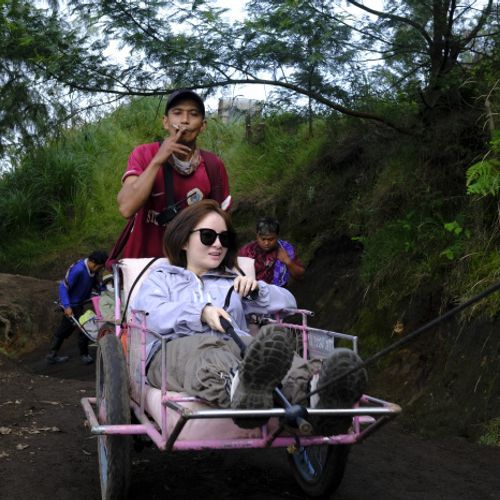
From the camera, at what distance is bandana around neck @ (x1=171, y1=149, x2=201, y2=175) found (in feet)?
15.9

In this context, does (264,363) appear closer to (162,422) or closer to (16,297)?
(162,422)

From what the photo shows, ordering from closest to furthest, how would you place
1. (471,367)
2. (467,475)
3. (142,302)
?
1. (142,302)
2. (467,475)
3. (471,367)

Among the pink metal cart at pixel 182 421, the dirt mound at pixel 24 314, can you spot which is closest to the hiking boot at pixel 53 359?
the dirt mound at pixel 24 314

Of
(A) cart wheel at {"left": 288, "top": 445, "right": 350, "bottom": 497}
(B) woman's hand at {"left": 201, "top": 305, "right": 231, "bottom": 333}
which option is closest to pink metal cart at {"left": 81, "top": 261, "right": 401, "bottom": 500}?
(A) cart wheel at {"left": 288, "top": 445, "right": 350, "bottom": 497}

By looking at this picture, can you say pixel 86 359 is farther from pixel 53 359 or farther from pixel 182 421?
pixel 182 421

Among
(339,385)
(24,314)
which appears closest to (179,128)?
(339,385)

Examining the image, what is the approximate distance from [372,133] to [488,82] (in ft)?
5.30

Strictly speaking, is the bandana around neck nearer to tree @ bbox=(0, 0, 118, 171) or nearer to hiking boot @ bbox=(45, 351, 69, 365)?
tree @ bbox=(0, 0, 118, 171)

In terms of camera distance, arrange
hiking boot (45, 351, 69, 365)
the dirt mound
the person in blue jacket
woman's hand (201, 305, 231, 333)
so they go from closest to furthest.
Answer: woman's hand (201, 305, 231, 333) → the person in blue jacket → hiking boot (45, 351, 69, 365) → the dirt mound

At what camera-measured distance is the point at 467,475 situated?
4.88 meters

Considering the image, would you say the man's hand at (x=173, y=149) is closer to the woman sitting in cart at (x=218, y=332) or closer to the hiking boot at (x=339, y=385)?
the woman sitting in cart at (x=218, y=332)

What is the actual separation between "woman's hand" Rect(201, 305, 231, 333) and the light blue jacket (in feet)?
0.09

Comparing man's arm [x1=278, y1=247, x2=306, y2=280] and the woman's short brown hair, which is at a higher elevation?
the woman's short brown hair

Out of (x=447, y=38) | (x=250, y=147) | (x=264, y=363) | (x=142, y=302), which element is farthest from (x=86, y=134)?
(x=264, y=363)
